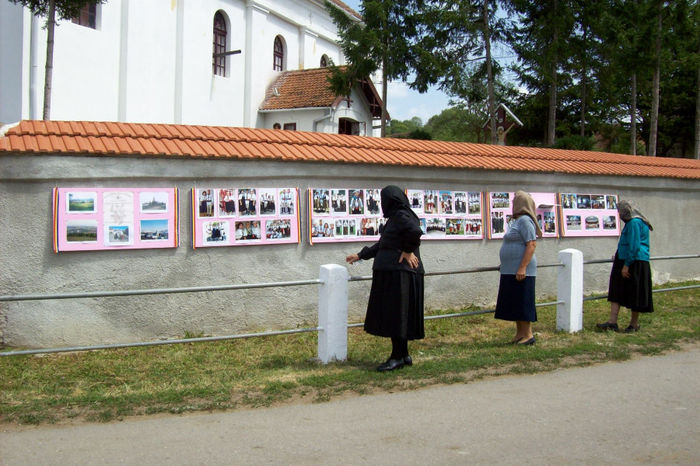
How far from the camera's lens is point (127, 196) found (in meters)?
7.43

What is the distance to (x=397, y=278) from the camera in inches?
243

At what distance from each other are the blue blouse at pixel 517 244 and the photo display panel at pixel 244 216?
8.82 ft

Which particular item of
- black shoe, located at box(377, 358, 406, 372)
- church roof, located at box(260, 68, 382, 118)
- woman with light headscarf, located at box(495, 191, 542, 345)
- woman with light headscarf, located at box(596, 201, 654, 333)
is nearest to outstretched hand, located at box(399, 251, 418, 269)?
black shoe, located at box(377, 358, 406, 372)

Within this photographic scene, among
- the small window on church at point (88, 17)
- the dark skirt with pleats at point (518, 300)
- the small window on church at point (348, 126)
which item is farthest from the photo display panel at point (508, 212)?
the small window on church at point (348, 126)

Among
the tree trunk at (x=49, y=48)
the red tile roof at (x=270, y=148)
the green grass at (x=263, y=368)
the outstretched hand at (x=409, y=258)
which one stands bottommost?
the green grass at (x=263, y=368)

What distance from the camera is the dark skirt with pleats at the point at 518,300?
7312 mm

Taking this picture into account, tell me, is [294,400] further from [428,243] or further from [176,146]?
[428,243]

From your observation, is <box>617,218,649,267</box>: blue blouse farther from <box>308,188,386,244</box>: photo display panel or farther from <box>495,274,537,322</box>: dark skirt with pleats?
<box>308,188,386,244</box>: photo display panel

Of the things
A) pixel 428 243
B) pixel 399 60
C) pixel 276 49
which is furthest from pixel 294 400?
pixel 276 49

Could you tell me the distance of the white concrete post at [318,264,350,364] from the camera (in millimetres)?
6602

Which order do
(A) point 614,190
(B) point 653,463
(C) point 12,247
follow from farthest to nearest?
(A) point 614,190
(C) point 12,247
(B) point 653,463

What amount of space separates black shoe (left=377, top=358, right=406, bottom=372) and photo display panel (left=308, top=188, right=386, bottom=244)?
8.68ft

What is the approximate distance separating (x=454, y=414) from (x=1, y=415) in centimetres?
348

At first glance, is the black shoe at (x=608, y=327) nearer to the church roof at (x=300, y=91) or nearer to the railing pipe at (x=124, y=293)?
the railing pipe at (x=124, y=293)
